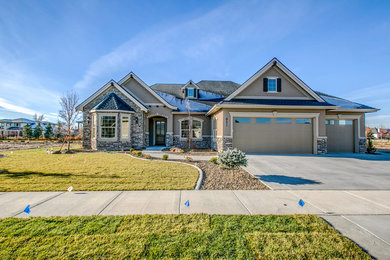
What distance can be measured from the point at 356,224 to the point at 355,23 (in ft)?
36.9

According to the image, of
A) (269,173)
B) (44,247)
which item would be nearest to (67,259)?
(44,247)

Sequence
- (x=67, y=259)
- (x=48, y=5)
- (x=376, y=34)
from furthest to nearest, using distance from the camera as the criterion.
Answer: (x=376, y=34)
(x=48, y=5)
(x=67, y=259)

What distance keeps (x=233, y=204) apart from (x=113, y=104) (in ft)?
42.1

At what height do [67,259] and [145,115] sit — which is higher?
[145,115]

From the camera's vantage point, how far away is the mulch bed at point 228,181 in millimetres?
5266

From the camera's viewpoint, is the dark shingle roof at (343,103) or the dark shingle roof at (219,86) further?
the dark shingle roof at (219,86)

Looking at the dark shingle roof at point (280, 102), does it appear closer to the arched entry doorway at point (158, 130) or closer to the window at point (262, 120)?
the window at point (262, 120)

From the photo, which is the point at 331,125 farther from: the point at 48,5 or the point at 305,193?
the point at 48,5

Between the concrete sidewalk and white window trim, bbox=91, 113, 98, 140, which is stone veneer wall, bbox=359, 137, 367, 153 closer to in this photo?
the concrete sidewalk

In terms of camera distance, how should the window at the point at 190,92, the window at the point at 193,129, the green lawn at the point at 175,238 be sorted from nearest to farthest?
the green lawn at the point at 175,238, the window at the point at 193,129, the window at the point at 190,92

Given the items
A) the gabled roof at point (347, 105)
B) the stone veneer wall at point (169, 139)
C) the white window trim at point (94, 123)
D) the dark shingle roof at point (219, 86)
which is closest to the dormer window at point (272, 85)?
the gabled roof at point (347, 105)

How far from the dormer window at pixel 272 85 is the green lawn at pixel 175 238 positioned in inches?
441

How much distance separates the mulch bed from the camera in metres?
5.27

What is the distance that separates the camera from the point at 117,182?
18.2 feet
